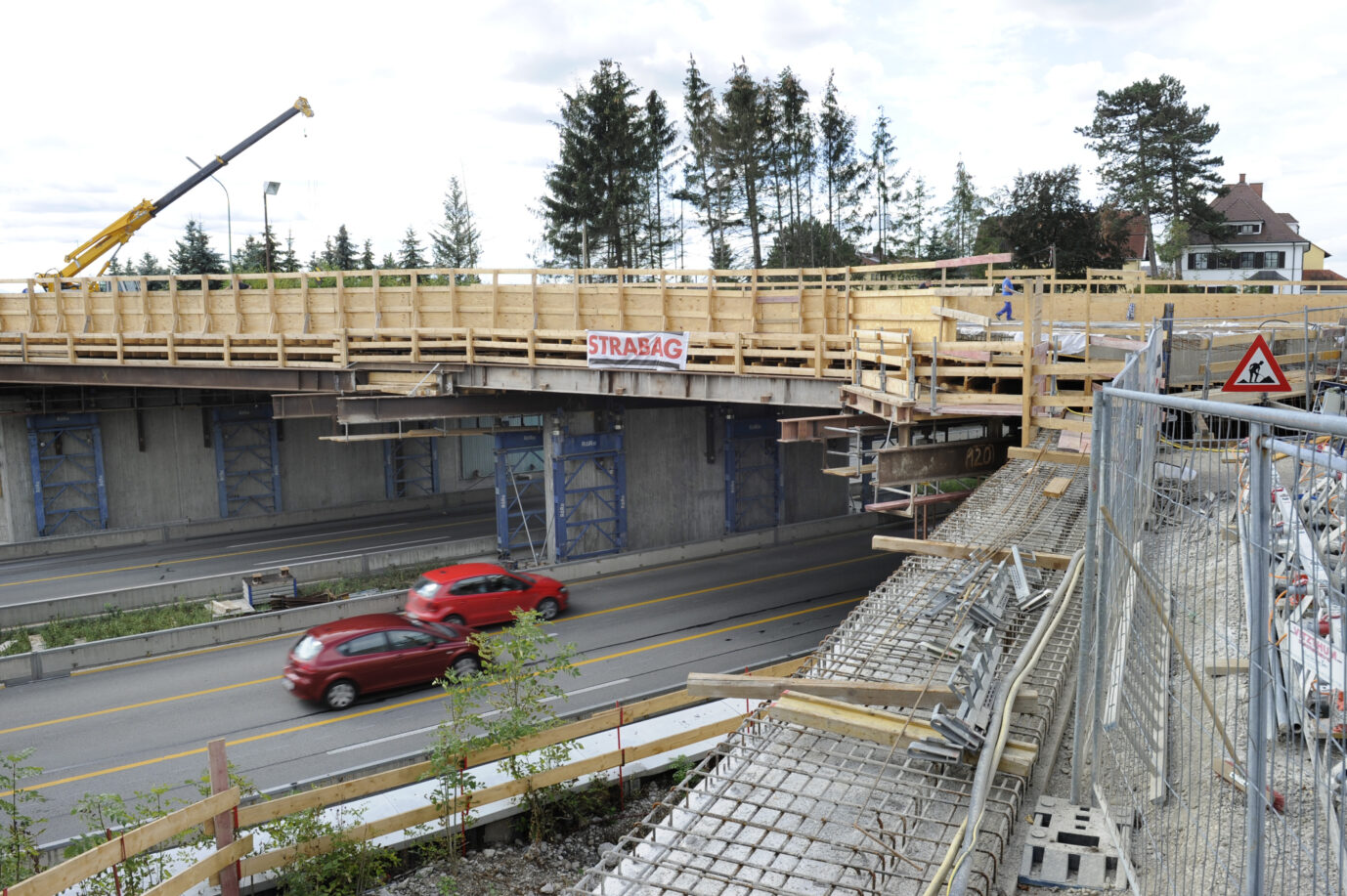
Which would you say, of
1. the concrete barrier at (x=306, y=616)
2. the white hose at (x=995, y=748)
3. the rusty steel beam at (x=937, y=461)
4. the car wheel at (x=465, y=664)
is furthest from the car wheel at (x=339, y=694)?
the white hose at (x=995, y=748)

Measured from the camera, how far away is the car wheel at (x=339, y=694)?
17.5 meters

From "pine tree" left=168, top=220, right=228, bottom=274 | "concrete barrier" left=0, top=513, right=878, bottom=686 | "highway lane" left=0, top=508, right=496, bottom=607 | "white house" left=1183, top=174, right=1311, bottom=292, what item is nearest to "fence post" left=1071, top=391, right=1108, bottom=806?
"concrete barrier" left=0, top=513, right=878, bottom=686

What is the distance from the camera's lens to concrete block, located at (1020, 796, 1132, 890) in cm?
518

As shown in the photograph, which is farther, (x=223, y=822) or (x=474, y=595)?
(x=474, y=595)

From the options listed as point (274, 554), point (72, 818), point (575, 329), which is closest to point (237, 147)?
point (274, 554)

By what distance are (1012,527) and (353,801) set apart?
9.17 m

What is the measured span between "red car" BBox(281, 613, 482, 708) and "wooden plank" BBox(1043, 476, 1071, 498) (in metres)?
10.7

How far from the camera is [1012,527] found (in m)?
10.9

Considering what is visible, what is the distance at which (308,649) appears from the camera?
17688 millimetres

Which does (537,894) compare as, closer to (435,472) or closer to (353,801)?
(353,801)

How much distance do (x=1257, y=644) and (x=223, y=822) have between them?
375 inches

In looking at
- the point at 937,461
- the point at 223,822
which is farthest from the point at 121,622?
the point at 937,461

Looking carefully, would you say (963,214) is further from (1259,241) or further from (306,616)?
(306,616)

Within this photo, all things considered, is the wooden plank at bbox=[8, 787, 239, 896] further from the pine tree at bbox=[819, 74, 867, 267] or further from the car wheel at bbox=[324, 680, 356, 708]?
the pine tree at bbox=[819, 74, 867, 267]
